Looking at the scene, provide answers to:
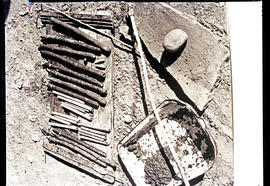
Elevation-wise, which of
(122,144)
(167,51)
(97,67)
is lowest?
(122,144)

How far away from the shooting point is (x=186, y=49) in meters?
2.06

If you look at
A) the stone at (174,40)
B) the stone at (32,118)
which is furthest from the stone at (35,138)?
the stone at (174,40)

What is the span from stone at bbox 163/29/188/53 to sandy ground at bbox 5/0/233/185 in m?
0.21

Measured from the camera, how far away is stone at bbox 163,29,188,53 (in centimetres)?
197

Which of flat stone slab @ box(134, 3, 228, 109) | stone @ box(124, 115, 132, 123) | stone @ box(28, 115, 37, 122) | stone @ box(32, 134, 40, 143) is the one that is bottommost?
stone @ box(32, 134, 40, 143)

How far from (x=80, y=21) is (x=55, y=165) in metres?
1.49

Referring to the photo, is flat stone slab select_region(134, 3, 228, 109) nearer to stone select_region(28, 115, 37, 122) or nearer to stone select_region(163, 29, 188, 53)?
stone select_region(163, 29, 188, 53)

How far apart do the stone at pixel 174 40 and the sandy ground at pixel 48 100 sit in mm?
206

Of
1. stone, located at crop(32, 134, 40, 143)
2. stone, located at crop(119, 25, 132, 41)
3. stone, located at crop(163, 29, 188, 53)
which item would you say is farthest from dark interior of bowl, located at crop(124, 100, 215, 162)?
stone, located at crop(32, 134, 40, 143)

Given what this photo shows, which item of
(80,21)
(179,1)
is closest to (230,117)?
(179,1)

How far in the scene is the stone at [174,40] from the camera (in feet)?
6.45

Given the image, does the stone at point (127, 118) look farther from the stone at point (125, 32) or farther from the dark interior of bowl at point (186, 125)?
the stone at point (125, 32)

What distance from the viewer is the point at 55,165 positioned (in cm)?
241

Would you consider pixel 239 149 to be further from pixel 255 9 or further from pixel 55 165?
pixel 55 165
